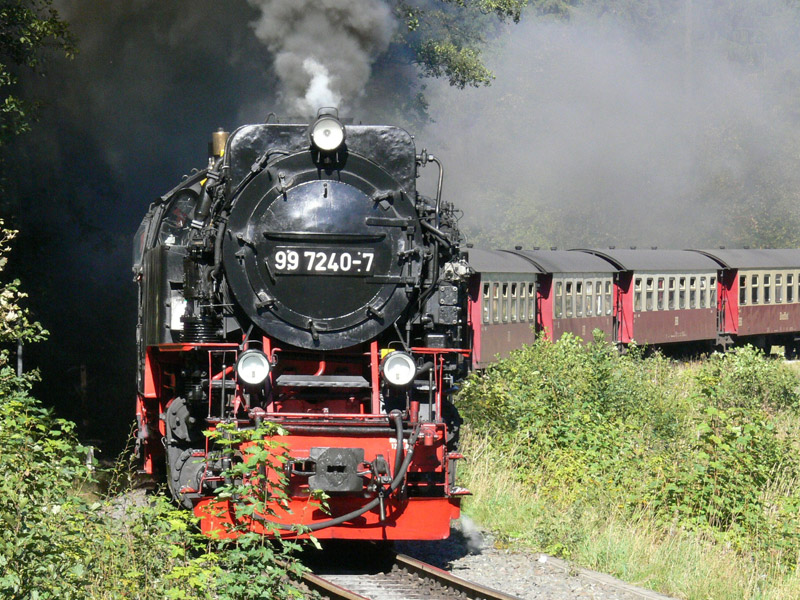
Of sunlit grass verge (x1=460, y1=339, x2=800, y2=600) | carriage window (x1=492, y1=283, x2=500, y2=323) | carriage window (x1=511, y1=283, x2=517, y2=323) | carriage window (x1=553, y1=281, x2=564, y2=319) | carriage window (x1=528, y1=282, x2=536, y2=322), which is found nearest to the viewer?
sunlit grass verge (x1=460, y1=339, x2=800, y2=600)

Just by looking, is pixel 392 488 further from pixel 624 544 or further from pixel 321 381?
pixel 624 544

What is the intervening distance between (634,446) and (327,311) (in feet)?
11.9

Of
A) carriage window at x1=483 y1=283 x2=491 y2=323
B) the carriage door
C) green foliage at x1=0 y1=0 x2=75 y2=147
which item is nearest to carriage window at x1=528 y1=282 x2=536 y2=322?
carriage window at x1=483 y1=283 x2=491 y2=323

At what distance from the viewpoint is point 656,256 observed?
2216 cm

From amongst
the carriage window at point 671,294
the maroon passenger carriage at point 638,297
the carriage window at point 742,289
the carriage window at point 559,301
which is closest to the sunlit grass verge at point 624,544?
the maroon passenger carriage at point 638,297

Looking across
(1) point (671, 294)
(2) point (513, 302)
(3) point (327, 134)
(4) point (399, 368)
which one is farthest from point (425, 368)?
(1) point (671, 294)

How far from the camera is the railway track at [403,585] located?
19.7 ft

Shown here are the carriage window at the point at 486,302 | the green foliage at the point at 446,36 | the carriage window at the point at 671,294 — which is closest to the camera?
the carriage window at the point at 486,302

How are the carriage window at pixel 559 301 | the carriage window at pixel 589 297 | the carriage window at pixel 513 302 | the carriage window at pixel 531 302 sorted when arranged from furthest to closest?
the carriage window at pixel 589 297 < the carriage window at pixel 559 301 < the carriage window at pixel 531 302 < the carriage window at pixel 513 302

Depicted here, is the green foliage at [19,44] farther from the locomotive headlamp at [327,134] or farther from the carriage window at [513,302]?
the carriage window at [513,302]

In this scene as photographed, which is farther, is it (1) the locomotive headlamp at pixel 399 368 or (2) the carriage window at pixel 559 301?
(2) the carriage window at pixel 559 301

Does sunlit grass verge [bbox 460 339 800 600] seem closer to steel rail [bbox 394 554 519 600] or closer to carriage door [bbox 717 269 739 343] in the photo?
steel rail [bbox 394 554 519 600]

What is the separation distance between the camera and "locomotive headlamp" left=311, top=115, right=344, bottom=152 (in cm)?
687

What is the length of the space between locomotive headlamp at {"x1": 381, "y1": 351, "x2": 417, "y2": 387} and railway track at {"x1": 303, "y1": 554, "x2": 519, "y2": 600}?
1148 mm
